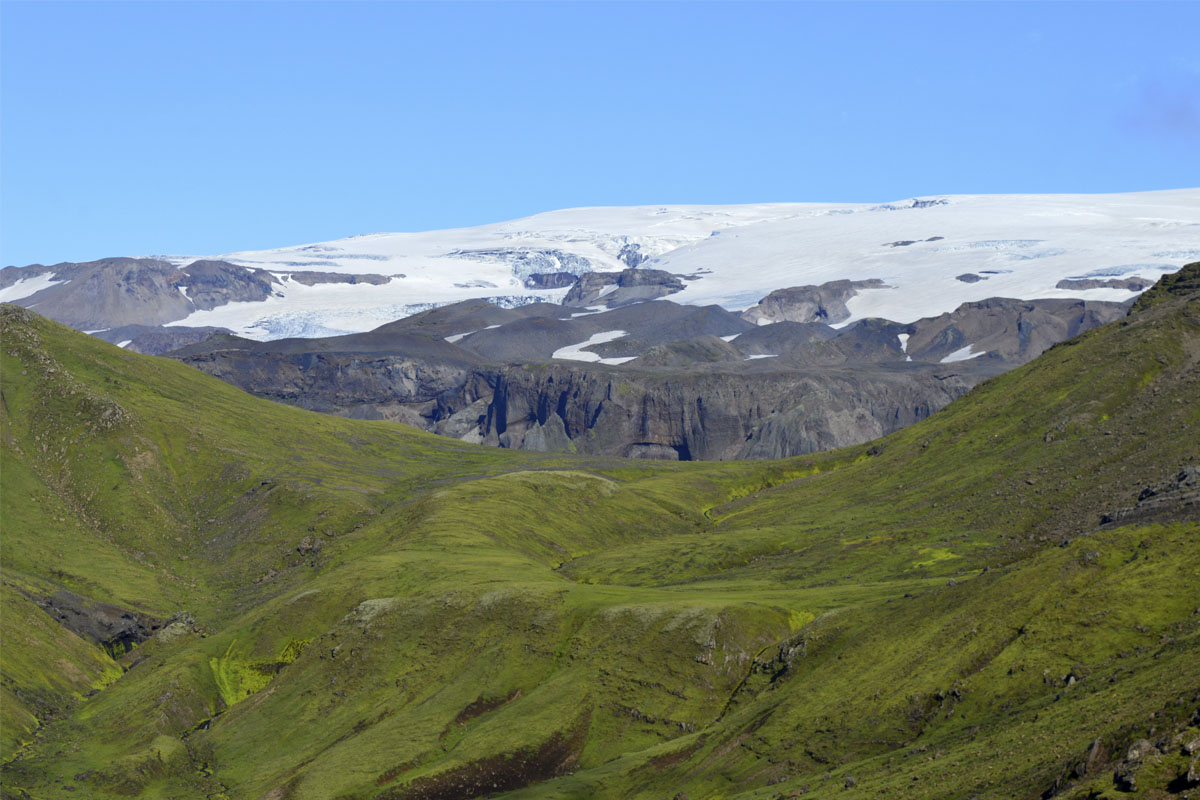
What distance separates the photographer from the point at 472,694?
165 m

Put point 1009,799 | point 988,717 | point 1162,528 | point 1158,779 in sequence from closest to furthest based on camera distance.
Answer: point 1158,779, point 1009,799, point 988,717, point 1162,528

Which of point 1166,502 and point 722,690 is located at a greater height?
point 1166,502

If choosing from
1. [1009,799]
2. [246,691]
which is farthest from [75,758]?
[1009,799]

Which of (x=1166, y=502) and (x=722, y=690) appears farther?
(x=1166, y=502)

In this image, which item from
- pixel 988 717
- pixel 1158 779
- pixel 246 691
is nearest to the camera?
pixel 1158 779

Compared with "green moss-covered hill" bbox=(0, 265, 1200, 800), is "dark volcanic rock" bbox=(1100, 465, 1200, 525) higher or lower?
higher

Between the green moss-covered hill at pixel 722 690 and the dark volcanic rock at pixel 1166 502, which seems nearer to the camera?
the green moss-covered hill at pixel 722 690

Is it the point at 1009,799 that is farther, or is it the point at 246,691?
the point at 246,691

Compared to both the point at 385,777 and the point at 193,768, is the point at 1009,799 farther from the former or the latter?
the point at 193,768

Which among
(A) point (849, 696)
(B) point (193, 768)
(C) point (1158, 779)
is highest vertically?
(C) point (1158, 779)

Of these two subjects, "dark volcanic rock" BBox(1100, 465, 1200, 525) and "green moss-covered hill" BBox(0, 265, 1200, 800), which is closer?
"green moss-covered hill" BBox(0, 265, 1200, 800)

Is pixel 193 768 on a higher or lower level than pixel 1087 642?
lower

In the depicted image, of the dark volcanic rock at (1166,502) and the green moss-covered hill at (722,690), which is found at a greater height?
the dark volcanic rock at (1166,502)

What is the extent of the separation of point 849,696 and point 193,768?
86278 mm
